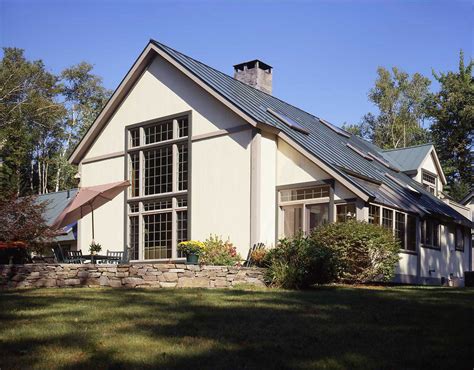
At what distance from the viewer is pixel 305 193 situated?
2017cm

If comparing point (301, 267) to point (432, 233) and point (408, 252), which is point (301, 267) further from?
point (432, 233)

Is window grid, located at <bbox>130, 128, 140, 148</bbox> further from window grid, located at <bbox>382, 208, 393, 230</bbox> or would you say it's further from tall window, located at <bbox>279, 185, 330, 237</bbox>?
window grid, located at <bbox>382, 208, 393, 230</bbox>

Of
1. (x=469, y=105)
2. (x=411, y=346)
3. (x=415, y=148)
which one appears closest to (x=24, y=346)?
(x=411, y=346)

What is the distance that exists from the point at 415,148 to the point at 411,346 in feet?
83.7

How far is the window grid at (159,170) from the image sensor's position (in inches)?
922

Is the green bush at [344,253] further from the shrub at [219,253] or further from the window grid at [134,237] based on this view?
the window grid at [134,237]

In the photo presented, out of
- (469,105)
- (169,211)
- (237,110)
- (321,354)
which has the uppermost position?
(469,105)

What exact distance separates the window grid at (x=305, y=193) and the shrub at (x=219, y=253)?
240cm

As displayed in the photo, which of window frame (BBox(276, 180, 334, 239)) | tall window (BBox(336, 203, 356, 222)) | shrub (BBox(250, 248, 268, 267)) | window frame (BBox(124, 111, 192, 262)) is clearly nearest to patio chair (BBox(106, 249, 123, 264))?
window frame (BBox(124, 111, 192, 262))

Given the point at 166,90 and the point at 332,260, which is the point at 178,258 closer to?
the point at 166,90

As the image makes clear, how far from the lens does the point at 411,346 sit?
7.37 m

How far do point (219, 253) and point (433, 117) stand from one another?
31.9 metres

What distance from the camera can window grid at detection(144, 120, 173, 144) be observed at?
23.6 m

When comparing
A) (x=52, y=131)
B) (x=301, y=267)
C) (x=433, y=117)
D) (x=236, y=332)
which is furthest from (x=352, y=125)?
(x=236, y=332)
